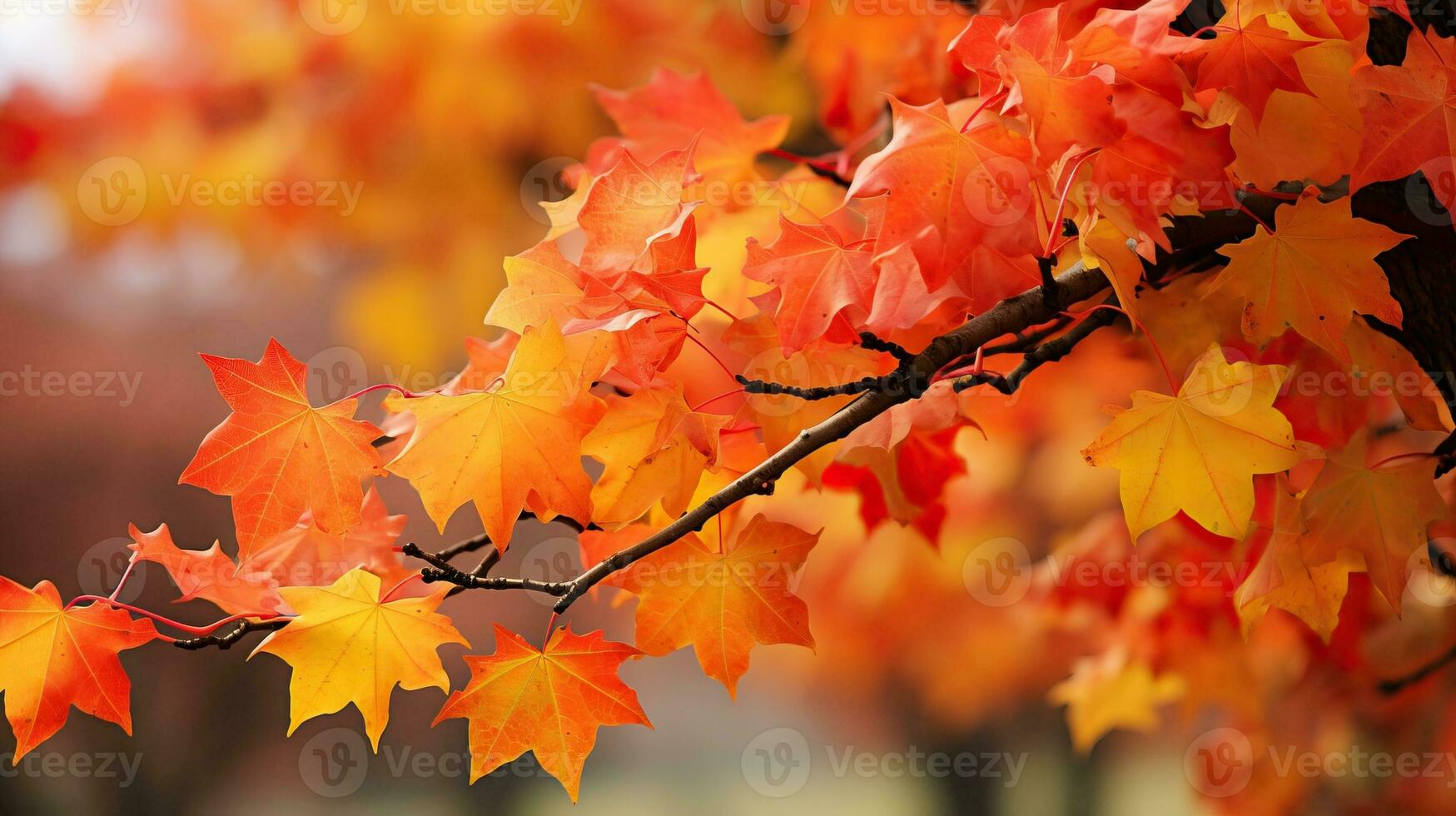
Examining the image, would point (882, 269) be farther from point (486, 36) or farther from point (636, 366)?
point (486, 36)

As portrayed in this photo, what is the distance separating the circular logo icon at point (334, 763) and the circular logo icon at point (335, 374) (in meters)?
0.97

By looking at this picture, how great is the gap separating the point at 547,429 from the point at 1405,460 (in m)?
0.63

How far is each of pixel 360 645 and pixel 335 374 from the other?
235cm

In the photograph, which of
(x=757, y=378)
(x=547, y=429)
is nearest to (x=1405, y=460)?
(x=757, y=378)

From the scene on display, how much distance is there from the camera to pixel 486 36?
1.71 metres

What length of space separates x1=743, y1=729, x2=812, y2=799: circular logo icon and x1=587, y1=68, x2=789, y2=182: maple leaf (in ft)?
8.01

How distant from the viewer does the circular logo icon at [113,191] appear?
1897mm

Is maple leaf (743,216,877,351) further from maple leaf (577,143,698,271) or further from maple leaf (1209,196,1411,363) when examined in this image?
maple leaf (1209,196,1411,363)

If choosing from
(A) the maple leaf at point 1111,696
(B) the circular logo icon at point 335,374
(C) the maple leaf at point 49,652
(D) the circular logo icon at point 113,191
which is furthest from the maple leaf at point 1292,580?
(D) the circular logo icon at point 113,191

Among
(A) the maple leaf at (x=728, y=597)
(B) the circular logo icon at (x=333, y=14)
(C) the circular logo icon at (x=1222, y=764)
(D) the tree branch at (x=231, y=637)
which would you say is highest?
(B) the circular logo icon at (x=333, y=14)

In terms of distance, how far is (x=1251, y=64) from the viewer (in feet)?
1.69

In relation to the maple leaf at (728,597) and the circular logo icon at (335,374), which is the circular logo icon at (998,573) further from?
the circular logo icon at (335,374)

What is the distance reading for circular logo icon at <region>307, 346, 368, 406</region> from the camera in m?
2.32

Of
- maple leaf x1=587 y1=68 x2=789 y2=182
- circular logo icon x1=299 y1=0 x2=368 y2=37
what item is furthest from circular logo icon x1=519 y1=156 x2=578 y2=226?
maple leaf x1=587 y1=68 x2=789 y2=182
